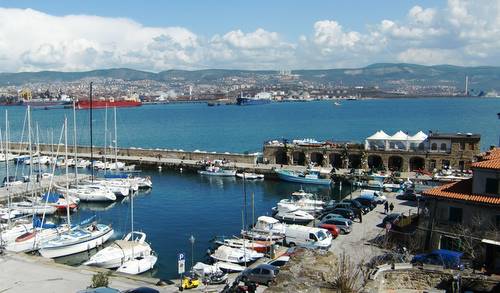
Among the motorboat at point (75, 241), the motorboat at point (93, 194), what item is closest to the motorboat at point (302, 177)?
the motorboat at point (93, 194)

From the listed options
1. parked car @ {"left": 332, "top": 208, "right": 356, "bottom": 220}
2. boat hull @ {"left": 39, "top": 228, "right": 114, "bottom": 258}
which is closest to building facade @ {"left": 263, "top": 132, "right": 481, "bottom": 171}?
parked car @ {"left": 332, "top": 208, "right": 356, "bottom": 220}

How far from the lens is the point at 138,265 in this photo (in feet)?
89.9

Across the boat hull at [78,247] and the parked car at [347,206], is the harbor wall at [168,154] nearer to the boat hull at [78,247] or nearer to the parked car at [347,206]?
the parked car at [347,206]

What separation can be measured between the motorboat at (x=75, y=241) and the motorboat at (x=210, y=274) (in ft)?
30.3

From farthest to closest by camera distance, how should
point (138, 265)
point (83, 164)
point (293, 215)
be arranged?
point (83, 164), point (293, 215), point (138, 265)

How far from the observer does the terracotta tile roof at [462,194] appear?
22.8 m

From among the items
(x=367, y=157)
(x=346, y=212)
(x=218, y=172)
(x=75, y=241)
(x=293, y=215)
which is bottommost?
(x=218, y=172)

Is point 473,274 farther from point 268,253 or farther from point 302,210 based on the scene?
point 302,210

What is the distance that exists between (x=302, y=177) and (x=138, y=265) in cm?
2938

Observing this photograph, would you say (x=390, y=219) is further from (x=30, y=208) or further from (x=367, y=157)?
(x=367, y=157)

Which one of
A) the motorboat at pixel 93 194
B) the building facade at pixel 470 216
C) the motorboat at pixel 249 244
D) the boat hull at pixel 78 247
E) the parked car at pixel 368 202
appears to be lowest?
the motorboat at pixel 93 194

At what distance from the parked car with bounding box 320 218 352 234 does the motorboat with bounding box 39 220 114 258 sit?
13771 mm

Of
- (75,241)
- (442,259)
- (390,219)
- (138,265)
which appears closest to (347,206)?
(390,219)

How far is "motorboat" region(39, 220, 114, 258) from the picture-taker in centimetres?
2958
